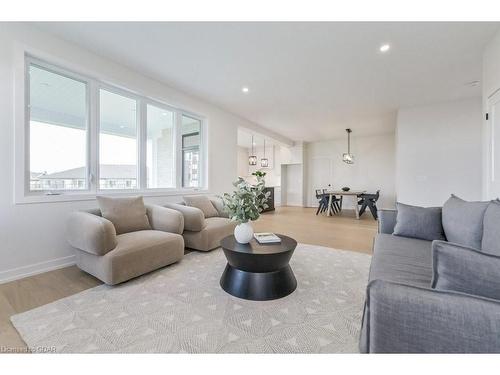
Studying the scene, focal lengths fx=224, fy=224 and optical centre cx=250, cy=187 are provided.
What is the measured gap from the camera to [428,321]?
2.15 ft

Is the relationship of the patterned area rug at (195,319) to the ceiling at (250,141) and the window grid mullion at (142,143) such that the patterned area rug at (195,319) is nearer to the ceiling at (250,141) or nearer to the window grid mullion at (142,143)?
the window grid mullion at (142,143)

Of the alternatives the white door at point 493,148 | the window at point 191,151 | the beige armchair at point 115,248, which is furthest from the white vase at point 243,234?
the white door at point 493,148

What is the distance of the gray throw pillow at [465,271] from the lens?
71 centimetres

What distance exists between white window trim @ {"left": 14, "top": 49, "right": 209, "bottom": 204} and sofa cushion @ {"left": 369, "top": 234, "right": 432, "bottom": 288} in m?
3.26

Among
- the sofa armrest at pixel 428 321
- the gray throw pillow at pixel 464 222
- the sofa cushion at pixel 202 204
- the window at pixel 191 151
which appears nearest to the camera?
the sofa armrest at pixel 428 321

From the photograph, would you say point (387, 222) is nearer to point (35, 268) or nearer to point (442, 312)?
point (442, 312)

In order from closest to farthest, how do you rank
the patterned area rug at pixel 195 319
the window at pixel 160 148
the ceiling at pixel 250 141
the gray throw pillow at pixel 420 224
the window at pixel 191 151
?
the patterned area rug at pixel 195 319, the gray throw pillow at pixel 420 224, the window at pixel 160 148, the window at pixel 191 151, the ceiling at pixel 250 141

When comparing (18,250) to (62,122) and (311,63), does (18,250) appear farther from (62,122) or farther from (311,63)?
(311,63)

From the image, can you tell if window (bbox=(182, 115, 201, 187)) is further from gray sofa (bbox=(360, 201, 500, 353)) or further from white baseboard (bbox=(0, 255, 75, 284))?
gray sofa (bbox=(360, 201, 500, 353))

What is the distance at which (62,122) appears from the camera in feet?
9.05

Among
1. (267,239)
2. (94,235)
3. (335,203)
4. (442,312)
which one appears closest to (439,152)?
(335,203)

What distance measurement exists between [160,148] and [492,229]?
13.9 feet

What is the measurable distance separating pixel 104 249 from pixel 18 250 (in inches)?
43.5
